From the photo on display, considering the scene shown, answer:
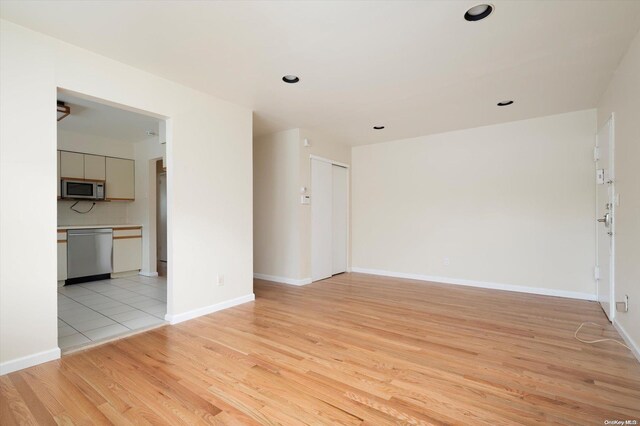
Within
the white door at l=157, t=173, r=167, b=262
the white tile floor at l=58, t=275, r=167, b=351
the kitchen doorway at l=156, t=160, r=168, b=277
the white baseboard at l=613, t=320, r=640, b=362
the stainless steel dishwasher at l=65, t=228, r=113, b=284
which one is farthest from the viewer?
the white door at l=157, t=173, r=167, b=262

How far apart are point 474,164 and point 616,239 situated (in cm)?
227

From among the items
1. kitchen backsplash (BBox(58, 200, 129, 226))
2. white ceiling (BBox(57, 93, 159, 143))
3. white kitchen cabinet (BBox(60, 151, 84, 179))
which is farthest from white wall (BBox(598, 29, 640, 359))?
kitchen backsplash (BBox(58, 200, 129, 226))

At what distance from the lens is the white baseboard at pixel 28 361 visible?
2.17 meters

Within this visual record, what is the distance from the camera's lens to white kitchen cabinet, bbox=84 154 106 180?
17.8 feet

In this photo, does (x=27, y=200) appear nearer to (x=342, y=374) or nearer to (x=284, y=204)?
(x=342, y=374)

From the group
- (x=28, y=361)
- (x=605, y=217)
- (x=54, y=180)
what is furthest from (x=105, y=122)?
(x=605, y=217)

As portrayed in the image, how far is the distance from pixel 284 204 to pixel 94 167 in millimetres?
3491

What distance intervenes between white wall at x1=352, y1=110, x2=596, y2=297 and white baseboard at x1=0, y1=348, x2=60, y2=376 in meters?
4.67

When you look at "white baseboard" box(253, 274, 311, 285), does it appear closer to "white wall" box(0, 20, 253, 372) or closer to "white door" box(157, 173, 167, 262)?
"white wall" box(0, 20, 253, 372)

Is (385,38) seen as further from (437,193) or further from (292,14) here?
(437,193)

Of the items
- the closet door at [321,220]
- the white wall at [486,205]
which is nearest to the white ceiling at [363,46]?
the white wall at [486,205]

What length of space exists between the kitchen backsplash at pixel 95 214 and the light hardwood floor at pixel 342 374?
3897 millimetres

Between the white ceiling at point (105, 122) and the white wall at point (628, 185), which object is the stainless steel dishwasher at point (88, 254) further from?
the white wall at point (628, 185)

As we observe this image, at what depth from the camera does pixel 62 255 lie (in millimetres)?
4848
